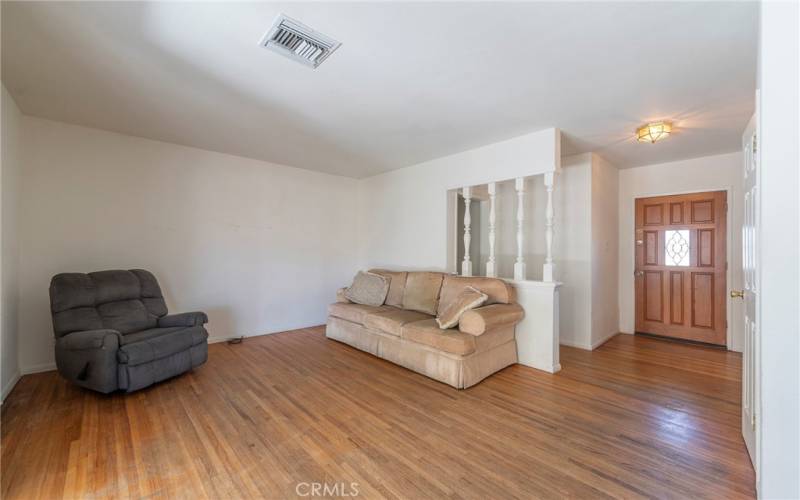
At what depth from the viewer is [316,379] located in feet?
9.59

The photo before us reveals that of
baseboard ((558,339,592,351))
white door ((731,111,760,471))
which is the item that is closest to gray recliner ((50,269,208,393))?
white door ((731,111,760,471))

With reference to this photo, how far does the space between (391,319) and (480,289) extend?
3.28ft

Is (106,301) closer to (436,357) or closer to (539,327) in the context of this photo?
(436,357)

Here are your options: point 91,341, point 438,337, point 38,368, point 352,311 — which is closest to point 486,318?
point 438,337

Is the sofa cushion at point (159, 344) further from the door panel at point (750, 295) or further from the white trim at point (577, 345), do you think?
the white trim at point (577, 345)

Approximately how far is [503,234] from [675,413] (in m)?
3.26

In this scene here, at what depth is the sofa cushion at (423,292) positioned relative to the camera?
3709 millimetres

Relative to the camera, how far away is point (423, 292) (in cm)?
382

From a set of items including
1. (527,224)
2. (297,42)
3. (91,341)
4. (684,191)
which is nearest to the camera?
(297,42)

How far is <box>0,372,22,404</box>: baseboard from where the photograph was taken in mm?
2457

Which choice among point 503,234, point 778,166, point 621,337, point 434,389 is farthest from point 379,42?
point 621,337

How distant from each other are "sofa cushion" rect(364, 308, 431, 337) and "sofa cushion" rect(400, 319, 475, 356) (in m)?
0.10

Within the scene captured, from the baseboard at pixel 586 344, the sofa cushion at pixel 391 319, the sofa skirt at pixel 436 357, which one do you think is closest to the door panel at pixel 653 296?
the baseboard at pixel 586 344

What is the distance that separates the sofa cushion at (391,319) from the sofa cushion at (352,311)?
0.37 ft
